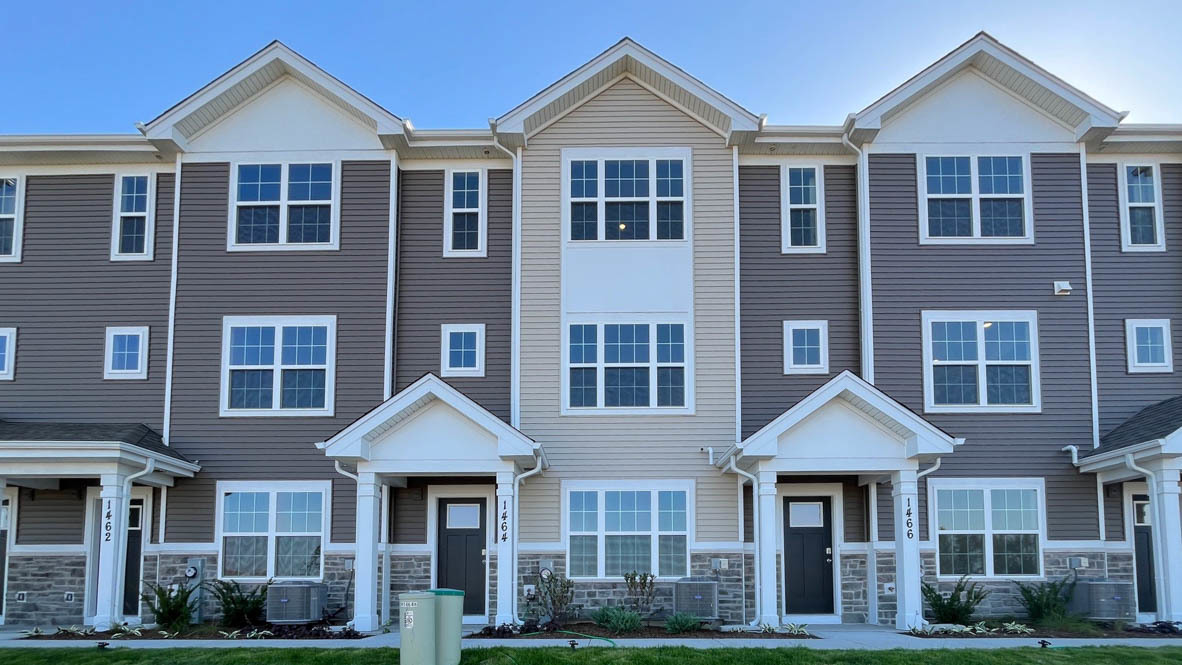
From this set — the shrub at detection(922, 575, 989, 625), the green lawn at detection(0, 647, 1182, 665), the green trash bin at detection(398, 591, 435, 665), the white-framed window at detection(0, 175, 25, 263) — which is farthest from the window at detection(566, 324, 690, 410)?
the white-framed window at detection(0, 175, 25, 263)

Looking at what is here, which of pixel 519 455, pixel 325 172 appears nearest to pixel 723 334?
pixel 519 455

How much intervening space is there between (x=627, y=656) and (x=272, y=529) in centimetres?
702

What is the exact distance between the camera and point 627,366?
17.7 m

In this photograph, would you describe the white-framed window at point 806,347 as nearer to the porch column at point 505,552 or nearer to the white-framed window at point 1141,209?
the porch column at point 505,552

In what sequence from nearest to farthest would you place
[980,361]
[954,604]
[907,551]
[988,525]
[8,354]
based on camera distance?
[907,551]
[954,604]
[988,525]
[980,361]
[8,354]

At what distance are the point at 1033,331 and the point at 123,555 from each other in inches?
570

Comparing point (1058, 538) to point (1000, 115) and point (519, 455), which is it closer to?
point (1000, 115)

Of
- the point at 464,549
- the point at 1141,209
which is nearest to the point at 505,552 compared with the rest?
the point at 464,549

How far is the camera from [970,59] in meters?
18.0

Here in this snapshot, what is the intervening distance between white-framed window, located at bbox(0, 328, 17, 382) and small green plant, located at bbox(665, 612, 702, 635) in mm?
11380

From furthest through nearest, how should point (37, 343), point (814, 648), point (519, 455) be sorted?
1. point (37, 343)
2. point (519, 455)
3. point (814, 648)

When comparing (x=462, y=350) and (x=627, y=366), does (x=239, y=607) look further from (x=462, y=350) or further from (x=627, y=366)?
(x=627, y=366)

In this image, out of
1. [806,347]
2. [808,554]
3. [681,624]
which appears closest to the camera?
[681,624]

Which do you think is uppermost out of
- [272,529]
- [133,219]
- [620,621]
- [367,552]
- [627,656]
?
[133,219]
